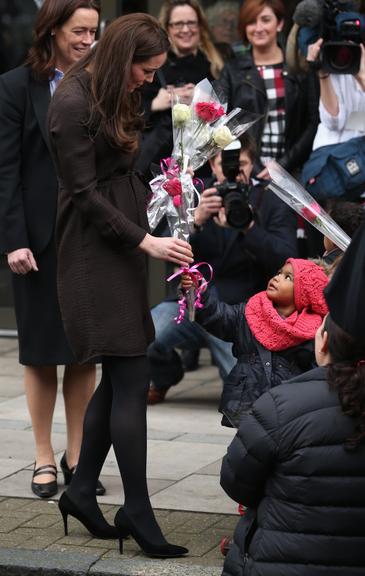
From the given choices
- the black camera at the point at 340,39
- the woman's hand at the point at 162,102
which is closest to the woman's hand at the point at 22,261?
the black camera at the point at 340,39

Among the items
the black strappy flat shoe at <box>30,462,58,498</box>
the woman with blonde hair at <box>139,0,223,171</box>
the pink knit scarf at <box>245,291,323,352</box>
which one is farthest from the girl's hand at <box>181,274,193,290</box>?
the woman with blonde hair at <box>139,0,223,171</box>

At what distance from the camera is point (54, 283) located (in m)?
5.85

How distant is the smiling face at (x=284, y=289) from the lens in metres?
5.00

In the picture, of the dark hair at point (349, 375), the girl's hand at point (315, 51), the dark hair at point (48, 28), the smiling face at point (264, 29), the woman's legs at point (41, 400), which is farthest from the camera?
the smiling face at point (264, 29)

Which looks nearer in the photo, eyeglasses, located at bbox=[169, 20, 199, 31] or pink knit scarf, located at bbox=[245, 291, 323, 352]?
pink knit scarf, located at bbox=[245, 291, 323, 352]

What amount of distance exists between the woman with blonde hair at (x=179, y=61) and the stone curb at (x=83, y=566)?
137 inches

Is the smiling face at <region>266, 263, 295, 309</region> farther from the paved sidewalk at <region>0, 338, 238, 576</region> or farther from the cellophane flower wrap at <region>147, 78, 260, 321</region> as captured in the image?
the paved sidewalk at <region>0, 338, 238, 576</region>

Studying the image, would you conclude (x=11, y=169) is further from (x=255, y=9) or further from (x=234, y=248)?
(x=255, y=9)

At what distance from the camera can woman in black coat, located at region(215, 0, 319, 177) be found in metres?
7.82

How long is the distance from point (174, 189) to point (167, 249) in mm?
267

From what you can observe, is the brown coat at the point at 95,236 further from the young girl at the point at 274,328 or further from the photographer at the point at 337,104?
the photographer at the point at 337,104

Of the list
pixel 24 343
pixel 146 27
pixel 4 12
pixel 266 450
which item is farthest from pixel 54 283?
pixel 4 12

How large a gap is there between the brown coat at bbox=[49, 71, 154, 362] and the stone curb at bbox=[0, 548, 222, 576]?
73cm

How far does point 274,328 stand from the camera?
16.4 ft
